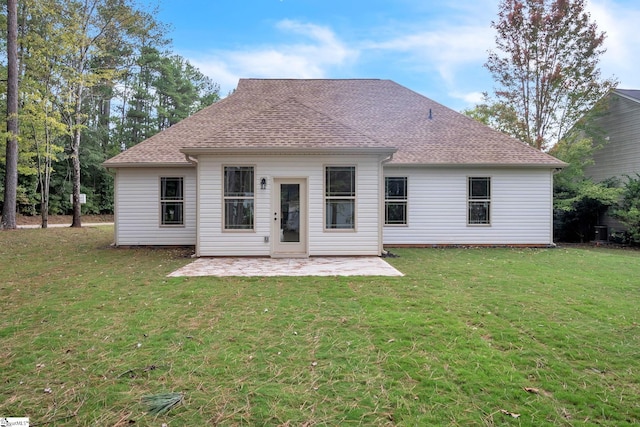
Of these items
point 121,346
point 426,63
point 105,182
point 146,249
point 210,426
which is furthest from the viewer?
point 105,182

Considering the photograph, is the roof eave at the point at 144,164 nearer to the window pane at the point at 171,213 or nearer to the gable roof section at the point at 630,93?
the window pane at the point at 171,213

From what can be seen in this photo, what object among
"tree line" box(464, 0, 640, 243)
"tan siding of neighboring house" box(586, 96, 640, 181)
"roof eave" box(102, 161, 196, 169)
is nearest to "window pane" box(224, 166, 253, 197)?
"roof eave" box(102, 161, 196, 169)

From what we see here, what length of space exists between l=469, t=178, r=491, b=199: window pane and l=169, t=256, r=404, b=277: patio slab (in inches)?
196

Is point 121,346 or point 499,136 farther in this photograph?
point 499,136

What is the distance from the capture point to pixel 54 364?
3.17 metres

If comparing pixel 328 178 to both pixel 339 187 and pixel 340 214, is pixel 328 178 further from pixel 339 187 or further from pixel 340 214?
pixel 340 214

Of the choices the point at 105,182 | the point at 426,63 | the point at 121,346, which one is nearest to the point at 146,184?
the point at 121,346

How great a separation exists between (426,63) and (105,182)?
2653 centimetres

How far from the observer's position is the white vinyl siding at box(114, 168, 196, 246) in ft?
37.6

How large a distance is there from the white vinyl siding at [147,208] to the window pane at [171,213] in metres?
0.14

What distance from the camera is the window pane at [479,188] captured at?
1186 cm

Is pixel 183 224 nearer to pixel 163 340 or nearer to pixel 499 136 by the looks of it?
pixel 163 340

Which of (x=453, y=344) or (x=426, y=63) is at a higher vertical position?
(x=426, y=63)

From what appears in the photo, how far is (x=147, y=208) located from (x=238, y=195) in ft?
14.2
